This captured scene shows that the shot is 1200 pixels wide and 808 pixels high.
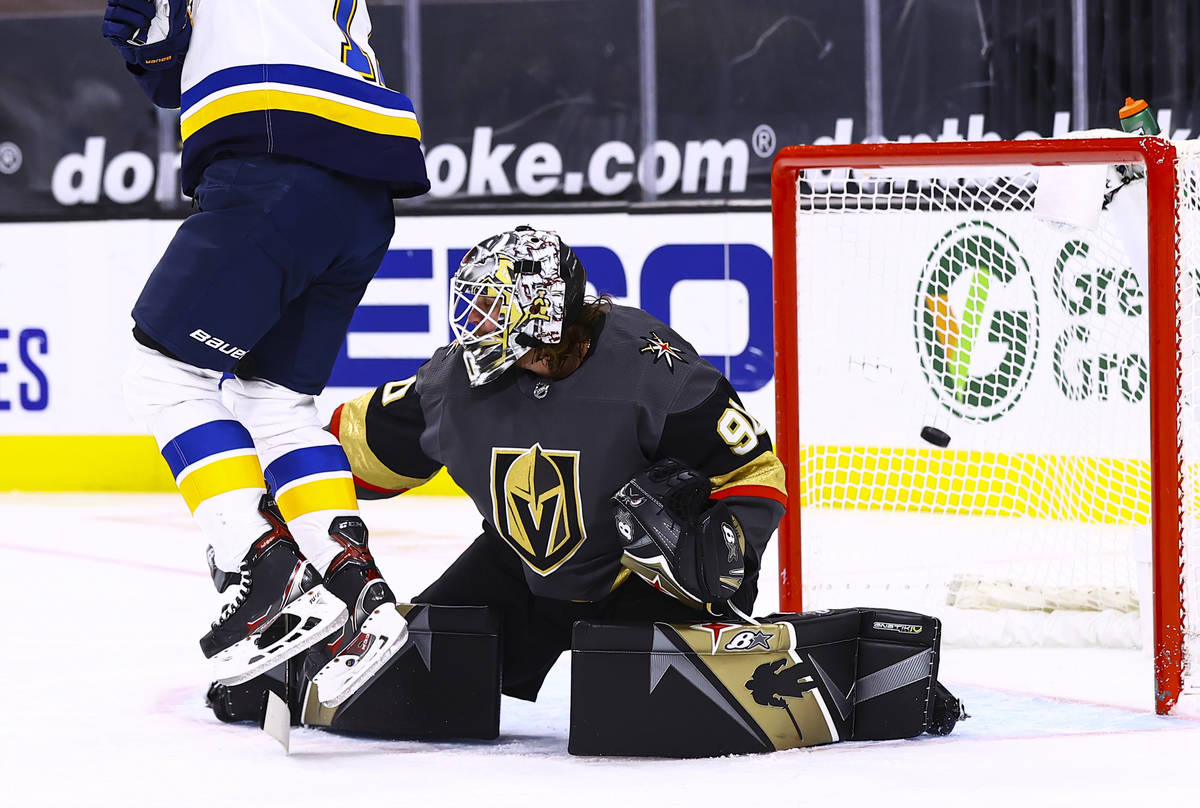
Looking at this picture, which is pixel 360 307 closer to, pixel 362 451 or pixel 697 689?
pixel 362 451

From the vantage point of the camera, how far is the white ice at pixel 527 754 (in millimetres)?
1892

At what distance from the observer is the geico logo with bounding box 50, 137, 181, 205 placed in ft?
19.5

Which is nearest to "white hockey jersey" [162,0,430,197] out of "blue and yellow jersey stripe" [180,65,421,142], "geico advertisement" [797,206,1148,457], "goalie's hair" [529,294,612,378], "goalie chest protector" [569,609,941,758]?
"blue and yellow jersey stripe" [180,65,421,142]

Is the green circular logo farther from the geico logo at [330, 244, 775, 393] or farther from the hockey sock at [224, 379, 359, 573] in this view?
the hockey sock at [224, 379, 359, 573]

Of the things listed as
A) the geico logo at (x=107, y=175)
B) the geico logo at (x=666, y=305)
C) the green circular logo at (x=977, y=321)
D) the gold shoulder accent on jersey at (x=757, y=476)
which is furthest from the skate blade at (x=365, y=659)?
the geico logo at (x=107, y=175)

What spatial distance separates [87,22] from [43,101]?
0.35 m

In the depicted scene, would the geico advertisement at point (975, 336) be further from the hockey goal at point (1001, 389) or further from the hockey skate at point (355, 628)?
the hockey skate at point (355, 628)

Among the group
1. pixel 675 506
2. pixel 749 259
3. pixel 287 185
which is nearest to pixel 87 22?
pixel 749 259

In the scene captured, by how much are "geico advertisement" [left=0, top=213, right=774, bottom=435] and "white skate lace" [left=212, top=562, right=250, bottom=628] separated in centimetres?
315

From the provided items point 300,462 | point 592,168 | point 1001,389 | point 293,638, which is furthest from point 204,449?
point 592,168

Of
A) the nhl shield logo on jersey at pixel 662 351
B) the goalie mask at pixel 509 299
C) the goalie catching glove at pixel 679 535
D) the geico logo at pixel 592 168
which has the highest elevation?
the geico logo at pixel 592 168

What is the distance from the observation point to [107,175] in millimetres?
5977

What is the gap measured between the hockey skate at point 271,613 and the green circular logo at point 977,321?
2.34 metres

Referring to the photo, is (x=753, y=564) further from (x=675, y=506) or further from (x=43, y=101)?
(x=43, y=101)
